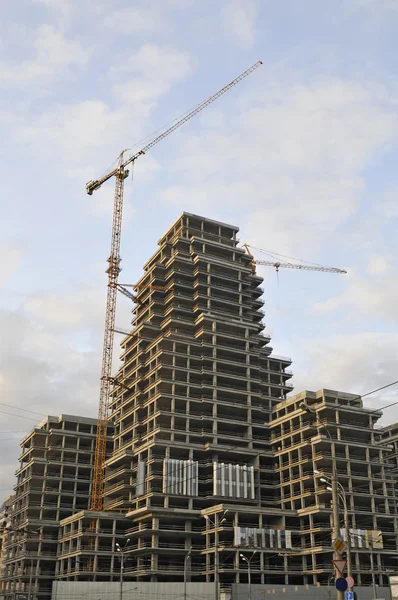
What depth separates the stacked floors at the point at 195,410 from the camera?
11088 centimetres

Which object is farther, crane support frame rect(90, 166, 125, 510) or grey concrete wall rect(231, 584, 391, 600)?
crane support frame rect(90, 166, 125, 510)

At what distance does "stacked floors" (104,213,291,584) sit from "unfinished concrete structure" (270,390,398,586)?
5370 millimetres

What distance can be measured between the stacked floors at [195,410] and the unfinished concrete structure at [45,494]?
10296mm

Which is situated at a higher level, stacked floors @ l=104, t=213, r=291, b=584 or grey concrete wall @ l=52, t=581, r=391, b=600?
stacked floors @ l=104, t=213, r=291, b=584

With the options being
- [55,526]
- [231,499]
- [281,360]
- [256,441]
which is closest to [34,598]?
[55,526]

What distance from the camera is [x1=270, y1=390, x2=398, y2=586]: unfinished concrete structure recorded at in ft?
357

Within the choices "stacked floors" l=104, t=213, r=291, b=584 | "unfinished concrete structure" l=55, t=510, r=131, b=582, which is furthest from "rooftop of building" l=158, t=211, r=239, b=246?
"unfinished concrete structure" l=55, t=510, r=131, b=582

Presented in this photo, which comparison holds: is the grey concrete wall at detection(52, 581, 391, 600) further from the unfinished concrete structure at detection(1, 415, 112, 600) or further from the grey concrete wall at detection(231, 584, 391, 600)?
the unfinished concrete structure at detection(1, 415, 112, 600)

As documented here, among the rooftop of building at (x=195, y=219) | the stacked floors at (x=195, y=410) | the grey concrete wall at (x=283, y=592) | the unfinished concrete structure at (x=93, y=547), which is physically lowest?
the grey concrete wall at (x=283, y=592)

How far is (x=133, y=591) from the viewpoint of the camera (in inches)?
3851

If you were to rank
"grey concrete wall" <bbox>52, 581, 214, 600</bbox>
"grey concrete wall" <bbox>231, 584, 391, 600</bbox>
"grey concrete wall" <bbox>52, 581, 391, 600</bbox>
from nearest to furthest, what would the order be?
"grey concrete wall" <bbox>231, 584, 391, 600</bbox> → "grey concrete wall" <bbox>52, 581, 391, 600</bbox> → "grey concrete wall" <bbox>52, 581, 214, 600</bbox>

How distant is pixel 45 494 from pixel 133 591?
157 feet

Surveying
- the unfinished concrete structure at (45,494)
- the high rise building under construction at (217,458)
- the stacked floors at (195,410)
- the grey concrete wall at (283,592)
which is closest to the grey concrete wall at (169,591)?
the grey concrete wall at (283,592)

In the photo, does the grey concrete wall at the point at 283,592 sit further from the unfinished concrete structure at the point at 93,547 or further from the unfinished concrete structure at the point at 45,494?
the unfinished concrete structure at the point at 45,494
